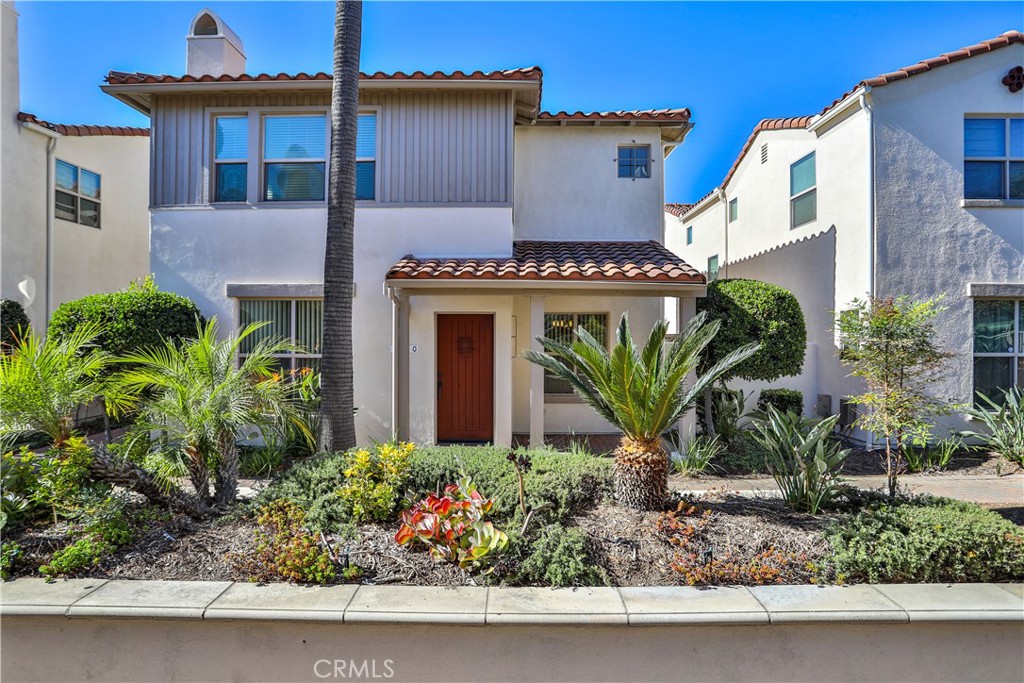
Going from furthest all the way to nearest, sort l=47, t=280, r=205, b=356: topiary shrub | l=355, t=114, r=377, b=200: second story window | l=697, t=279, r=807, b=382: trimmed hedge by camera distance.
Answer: l=355, t=114, r=377, b=200: second story window
l=697, t=279, r=807, b=382: trimmed hedge
l=47, t=280, r=205, b=356: topiary shrub

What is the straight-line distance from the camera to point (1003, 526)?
4801 millimetres

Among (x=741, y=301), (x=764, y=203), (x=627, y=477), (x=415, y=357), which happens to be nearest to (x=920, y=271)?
(x=741, y=301)

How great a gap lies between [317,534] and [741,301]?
24.8 feet

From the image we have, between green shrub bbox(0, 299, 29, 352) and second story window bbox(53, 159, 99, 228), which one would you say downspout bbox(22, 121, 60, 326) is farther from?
green shrub bbox(0, 299, 29, 352)

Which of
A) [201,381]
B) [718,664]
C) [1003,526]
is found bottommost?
[718,664]

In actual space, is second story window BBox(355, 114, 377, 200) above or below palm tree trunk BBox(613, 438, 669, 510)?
above

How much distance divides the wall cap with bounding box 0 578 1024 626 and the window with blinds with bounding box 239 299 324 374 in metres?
5.94

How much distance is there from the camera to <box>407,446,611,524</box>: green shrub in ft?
17.3

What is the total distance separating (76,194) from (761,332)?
607 inches

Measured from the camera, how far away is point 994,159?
9734 millimetres

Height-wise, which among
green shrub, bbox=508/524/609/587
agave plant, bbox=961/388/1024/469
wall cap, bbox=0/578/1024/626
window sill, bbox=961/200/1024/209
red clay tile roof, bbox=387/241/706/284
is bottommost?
wall cap, bbox=0/578/1024/626

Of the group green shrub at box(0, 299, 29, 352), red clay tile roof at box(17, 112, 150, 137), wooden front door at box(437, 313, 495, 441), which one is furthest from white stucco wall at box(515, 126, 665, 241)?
red clay tile roof at box(17, 112, 150, 137)

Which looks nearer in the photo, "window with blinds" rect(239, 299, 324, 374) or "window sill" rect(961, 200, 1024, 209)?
"window sill" rect(961, 200, 1024, 209)

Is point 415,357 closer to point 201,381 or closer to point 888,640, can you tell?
point 201,381
